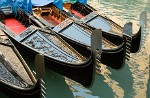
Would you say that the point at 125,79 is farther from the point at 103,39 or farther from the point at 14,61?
the point at 14,61

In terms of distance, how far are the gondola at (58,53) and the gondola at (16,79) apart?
0.44 meters

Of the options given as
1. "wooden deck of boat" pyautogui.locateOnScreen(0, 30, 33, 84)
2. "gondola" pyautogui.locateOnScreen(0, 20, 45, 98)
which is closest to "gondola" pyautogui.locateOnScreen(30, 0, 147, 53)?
"wooden deck of boat" pyautogui.locateOnScreen(0, 30, 33, 84)

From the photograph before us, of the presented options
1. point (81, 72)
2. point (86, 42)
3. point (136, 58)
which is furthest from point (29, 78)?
point (136, 58)

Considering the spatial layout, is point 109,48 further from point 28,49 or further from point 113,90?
point 28,49

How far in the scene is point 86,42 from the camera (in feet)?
16.1

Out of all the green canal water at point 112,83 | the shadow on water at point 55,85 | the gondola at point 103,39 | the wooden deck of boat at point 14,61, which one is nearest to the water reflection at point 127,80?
the green canal water at point 112,83

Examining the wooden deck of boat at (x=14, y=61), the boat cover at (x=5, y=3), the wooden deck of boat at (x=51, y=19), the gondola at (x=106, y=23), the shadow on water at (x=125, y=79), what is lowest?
the shadow on water at (x=125, y=79)

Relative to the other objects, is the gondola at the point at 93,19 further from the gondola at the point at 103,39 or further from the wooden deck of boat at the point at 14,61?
the wooden deck of boat at the point at 14,61

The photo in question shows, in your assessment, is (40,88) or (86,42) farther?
(86,42)

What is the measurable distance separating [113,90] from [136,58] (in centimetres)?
129

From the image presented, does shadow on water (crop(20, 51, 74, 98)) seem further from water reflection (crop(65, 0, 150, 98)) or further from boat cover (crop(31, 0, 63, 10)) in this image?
boat cover (crop(31, 0, 63, 10))

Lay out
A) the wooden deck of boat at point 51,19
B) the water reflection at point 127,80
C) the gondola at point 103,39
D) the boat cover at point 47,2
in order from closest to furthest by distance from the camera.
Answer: the water reflection at point 127,80, the gondola at point 103,39, the wooden deck of boat at point 51,19, the boat cover at point 47,2

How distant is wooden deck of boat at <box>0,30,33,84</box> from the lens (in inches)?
148

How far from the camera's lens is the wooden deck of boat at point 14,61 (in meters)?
3.76
